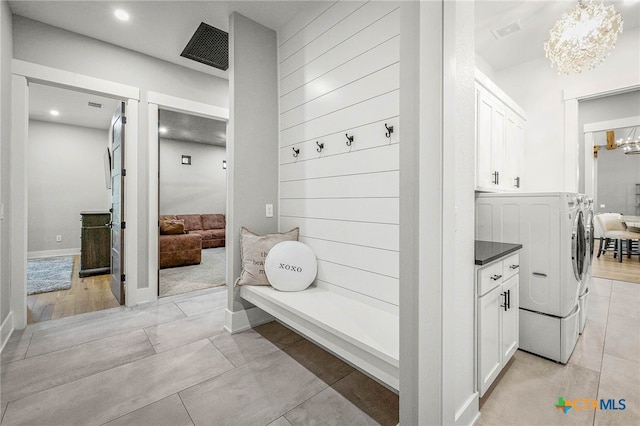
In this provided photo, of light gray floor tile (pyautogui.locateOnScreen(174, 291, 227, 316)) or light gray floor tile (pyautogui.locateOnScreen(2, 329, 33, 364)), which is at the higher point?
light gray floor tile (pyautogui.locateOnScreen(174, 291, 227, 316))

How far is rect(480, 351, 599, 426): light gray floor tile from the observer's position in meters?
1.52

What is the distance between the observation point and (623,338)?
7.81ft

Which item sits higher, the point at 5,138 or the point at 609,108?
the point at 609,108

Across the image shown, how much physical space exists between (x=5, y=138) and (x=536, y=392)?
441 centimetres

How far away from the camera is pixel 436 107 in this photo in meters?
1.16

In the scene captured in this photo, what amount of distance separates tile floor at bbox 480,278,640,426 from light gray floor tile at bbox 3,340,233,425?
176 centimetres

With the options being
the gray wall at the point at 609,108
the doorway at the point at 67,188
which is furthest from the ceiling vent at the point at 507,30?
the doorway at the point at 67,188

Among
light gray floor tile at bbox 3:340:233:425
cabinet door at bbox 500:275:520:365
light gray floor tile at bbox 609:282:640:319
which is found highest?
cabinet door at bbox 500:275:520:365

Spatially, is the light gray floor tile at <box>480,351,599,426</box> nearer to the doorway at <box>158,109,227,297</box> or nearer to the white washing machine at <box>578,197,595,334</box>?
the white washing machine at <box>578,197,595,334</box>

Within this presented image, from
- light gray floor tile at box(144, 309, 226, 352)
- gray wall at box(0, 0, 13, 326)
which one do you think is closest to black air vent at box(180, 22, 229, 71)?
gray wall at box(0, 0, 13, 326)

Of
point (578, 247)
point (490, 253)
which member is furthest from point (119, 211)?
point (578, 247)

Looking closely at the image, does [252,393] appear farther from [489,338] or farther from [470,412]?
[489,338]

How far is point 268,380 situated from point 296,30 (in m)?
2.91

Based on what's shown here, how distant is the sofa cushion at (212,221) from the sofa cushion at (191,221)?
13 centimetres
